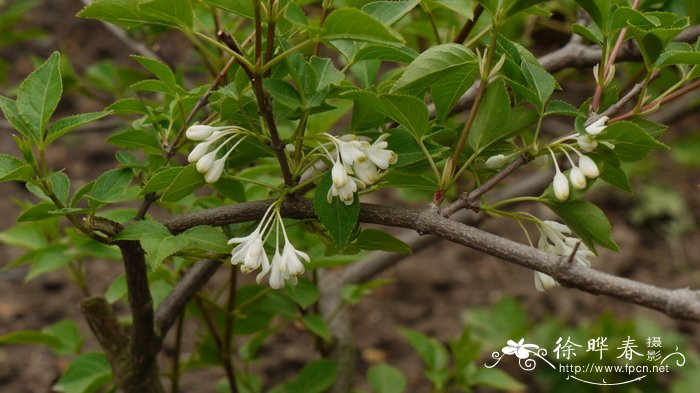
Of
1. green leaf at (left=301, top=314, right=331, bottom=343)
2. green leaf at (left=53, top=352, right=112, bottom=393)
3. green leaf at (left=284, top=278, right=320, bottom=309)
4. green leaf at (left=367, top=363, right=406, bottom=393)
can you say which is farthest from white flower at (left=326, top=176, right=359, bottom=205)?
green leaf at (left=367, top=363, right=406, bottom=393)

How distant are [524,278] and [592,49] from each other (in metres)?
1.69

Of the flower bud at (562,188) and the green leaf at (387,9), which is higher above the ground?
the green leaf at (387,9)

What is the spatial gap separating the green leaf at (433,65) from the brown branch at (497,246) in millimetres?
161

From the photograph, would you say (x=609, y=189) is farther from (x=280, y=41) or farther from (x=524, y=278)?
(x=280, y=41)

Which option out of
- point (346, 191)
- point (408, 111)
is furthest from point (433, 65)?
point (346, 191)

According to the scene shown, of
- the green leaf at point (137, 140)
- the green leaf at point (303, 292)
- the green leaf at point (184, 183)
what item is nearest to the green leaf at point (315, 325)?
the green leaf at point (303, 292)

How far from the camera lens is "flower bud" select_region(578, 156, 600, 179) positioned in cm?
90

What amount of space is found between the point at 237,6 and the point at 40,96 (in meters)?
0.35

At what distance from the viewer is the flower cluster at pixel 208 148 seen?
942mm

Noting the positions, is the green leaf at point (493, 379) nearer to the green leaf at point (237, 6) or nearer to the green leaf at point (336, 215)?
the green leaf at point (336, 215)

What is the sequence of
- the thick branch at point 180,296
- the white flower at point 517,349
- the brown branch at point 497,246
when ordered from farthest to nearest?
the white flower at point 517,349 → the thick branch at point 180,296 → the brown branch at point 497,246

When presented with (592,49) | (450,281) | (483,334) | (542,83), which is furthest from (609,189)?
(542,83)

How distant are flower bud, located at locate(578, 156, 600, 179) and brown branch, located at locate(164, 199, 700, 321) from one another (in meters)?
0.11

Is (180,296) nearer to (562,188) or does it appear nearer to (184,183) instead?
(184,183)
